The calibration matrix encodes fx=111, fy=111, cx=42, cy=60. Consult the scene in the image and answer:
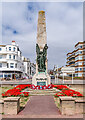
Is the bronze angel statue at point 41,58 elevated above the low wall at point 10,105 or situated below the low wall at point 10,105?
above

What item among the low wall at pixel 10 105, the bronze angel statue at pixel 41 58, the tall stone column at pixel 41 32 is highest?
the tall stone column at pixel 41 32

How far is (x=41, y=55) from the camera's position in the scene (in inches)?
659

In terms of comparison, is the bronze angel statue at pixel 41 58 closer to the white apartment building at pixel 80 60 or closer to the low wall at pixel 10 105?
the low wall at pixel 10 105

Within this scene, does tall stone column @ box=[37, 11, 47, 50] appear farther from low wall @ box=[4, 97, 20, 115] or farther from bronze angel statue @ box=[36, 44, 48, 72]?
low wall @ box=[4, 97, 20, 115]

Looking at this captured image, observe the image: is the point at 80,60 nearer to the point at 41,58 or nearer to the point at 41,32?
the point at 41,32

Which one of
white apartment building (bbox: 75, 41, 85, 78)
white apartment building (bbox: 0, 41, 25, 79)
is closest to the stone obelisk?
white apartment building (bbox: 0, 41, 25, 79)

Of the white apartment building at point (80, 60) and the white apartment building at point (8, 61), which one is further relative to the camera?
the white apartment building at point (80, 60)

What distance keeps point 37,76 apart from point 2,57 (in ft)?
105

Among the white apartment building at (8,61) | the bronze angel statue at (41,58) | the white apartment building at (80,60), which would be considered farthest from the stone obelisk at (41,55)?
the white apartment building at (80,60)

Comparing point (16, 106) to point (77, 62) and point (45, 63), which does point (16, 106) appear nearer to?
point (45, 63)

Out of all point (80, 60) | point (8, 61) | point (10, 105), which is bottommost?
point (10, 105)

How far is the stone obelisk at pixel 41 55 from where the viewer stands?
15867mm

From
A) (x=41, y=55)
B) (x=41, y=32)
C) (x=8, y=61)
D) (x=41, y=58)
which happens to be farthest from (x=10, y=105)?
(x=8, y=61)

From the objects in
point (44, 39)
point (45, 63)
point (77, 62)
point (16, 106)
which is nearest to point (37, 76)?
point (45, 63)
